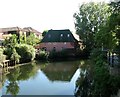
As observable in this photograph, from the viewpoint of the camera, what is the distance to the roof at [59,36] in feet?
227

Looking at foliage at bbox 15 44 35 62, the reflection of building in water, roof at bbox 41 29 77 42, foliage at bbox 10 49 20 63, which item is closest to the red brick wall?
roof at bbox 41 29 77 42

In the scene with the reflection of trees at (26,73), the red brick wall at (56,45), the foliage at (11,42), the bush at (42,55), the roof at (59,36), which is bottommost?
the reflection of trees at (26,73)

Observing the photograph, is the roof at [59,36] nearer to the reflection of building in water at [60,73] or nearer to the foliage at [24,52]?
the foliage at [24,52]

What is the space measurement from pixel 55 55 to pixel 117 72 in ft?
142

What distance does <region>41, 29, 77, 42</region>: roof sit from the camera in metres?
69.3

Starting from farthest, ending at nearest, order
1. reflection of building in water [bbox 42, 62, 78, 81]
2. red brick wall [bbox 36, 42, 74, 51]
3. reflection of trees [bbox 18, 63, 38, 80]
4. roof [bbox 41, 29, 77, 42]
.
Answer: roof [bbox 41, 29, 77, 42] < red brick wall [bbox 36, 42, 74, 51] < reflection of trees [bbox 18, 63, 38, 80] < reflection of building in water [bbox 42, 62, 78, 81]

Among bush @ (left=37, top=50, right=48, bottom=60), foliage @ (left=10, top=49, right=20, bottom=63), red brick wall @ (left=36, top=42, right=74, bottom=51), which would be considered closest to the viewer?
foliage @ (left=10, top=49, right=20, bottom=63)

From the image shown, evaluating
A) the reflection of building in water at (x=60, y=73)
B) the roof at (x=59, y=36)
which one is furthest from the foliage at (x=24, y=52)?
the roof at (x=59, y=36)

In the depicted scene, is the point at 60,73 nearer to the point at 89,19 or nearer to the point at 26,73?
the point at 26,73

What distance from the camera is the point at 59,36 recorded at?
232 ft

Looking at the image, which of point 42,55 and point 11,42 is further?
point 42,55

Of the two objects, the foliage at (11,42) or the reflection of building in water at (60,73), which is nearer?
the reflection of building in water at (60,73)

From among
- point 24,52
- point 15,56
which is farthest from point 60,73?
point 24,52

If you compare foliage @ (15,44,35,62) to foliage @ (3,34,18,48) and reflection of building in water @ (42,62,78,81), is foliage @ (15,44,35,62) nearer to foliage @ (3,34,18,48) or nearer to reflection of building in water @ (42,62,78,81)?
foliage @ (3,34,18,48)
